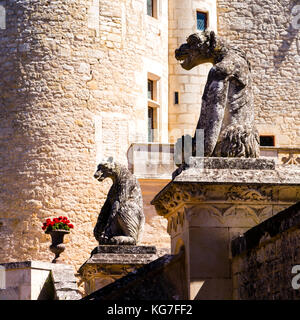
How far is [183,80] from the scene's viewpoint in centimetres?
2411

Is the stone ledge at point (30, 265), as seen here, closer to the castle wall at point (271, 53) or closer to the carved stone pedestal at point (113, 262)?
the carved stone pedestal at point (113, 262)

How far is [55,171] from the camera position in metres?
21.1

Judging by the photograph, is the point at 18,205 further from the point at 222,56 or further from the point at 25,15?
the point at 222,56

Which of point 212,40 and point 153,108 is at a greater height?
point 153,108

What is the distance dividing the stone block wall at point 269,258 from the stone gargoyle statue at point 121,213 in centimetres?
395

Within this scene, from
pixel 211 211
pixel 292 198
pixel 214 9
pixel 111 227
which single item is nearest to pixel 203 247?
pixel 211 211

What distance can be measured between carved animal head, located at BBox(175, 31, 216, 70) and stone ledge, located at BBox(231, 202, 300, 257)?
153cm

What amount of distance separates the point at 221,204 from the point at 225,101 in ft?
2.84

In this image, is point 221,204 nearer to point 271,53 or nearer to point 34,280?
point 34,280

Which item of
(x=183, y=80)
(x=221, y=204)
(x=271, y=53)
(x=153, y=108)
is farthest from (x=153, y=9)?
(x=221, y=204)

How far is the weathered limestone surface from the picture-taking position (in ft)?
37.2

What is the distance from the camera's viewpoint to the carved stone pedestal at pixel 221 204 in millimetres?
6020

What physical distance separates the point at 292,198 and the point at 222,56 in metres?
1.27

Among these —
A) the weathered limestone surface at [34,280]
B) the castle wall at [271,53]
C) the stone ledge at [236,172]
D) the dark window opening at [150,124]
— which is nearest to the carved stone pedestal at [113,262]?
the weathered limestone surface at [34,280]
